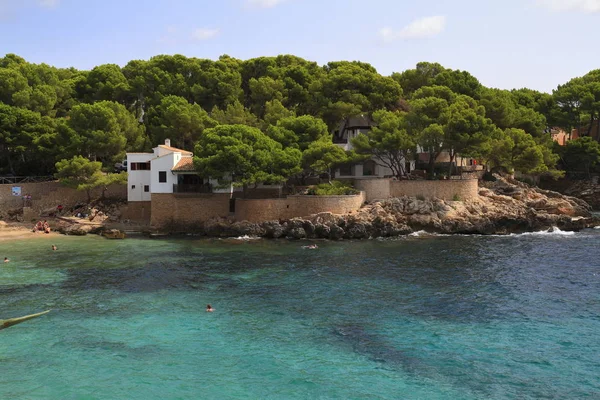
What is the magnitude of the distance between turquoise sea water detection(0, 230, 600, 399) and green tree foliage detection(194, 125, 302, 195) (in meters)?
10.6

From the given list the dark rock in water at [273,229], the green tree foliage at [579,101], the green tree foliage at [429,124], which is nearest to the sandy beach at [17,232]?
the dark rock in water at [273,229]

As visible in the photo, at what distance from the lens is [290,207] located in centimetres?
5284

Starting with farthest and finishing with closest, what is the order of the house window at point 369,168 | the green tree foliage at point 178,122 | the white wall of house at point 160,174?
1. the house window at point 369,168
2. the green tree foliage at point 178,122
3. the white wall of house at point 160,174

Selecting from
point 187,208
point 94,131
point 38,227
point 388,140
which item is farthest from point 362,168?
point 38,227

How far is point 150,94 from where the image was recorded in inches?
3039

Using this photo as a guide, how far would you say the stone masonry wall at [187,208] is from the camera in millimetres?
54219


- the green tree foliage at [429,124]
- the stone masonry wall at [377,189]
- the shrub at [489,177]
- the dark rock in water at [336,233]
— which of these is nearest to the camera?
the dark rock in water at [336,233]

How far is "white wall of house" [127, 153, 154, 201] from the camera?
187 ft

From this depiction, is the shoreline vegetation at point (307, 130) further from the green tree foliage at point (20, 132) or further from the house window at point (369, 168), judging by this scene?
the house window at point (369, 168)

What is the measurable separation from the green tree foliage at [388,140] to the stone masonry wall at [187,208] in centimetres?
1744

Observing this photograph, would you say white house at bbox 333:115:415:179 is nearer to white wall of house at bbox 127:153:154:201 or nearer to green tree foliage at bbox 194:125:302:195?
green tree foliage at bbox 194:125:302:195

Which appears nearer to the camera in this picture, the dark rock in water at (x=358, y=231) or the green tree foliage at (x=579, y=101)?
the dark rock in water at (x=358, y=231)

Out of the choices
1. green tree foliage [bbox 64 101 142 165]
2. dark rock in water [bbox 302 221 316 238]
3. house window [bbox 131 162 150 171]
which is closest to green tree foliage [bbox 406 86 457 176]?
dark rock in water [bbox 302 221 316 238]

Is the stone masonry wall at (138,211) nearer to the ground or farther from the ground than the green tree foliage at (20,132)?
nearer to the ground
